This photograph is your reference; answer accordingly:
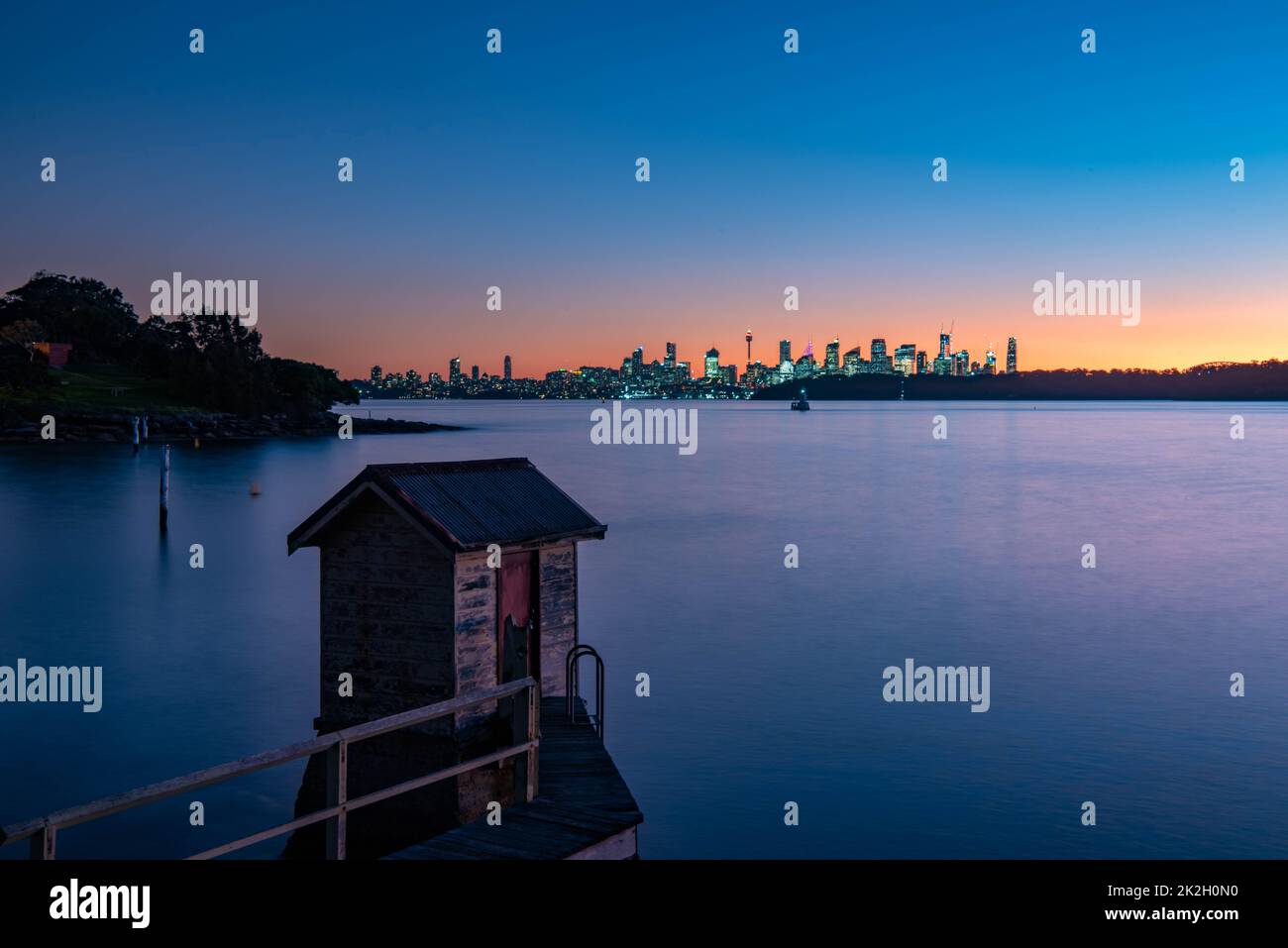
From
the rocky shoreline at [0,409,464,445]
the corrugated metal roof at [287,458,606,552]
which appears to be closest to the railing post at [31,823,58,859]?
the corrugated metal roof at [287,458,606,552]

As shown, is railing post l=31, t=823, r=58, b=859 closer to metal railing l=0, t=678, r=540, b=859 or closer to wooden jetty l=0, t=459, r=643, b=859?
metal railing l=0, t=678, r=540, b=859

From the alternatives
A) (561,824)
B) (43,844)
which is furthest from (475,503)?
(43,844)

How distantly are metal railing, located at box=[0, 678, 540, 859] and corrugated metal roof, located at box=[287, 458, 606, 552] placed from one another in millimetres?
3569

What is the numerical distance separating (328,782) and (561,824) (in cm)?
307

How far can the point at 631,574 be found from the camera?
161ft

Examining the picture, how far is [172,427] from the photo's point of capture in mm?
142125

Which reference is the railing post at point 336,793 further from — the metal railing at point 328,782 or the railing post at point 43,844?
the railing post at point 43,844

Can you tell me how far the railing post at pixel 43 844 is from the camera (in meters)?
7.34

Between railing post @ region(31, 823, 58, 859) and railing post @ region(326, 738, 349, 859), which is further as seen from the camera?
railing post @ region(326, 738, 349, 859)

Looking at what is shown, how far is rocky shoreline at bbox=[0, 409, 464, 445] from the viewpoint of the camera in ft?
411

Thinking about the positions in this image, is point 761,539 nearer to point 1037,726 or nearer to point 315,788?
point 1037,726
